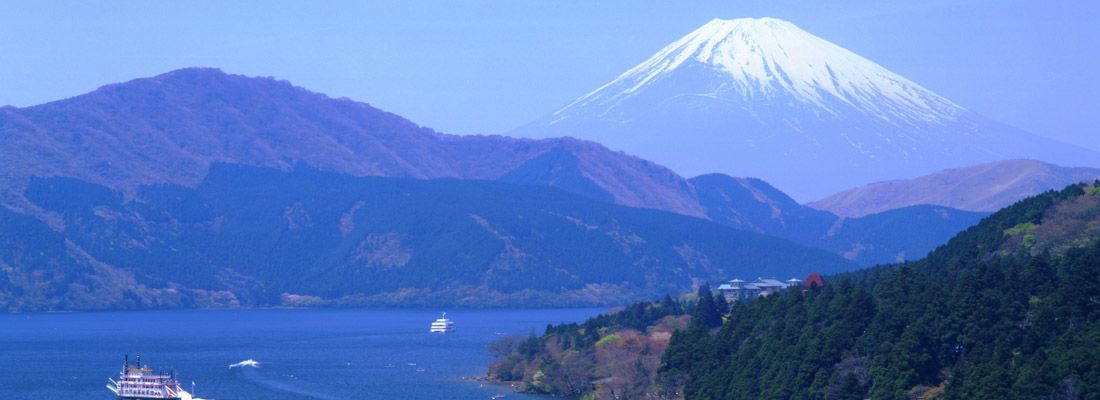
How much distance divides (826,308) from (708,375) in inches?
270

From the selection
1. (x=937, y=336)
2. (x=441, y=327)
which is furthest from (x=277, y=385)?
(x=441, y=327)

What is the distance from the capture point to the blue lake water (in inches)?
4439

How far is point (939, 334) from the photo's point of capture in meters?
77.4

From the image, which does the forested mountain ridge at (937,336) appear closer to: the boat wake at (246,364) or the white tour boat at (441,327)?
the boat wake at (246,364)

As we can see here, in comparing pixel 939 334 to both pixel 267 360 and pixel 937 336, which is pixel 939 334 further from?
pixel 267 360

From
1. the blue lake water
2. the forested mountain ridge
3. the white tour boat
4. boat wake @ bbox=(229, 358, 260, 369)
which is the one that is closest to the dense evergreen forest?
the forested mountain ridge

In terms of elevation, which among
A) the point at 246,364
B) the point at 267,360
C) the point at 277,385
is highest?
the point at 267,360

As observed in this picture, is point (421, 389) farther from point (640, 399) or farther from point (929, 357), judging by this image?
point (929, 357)

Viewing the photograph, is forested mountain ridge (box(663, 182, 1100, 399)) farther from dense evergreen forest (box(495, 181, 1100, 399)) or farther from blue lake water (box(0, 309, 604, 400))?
blue lake water (box(0, 309, 604, 400))

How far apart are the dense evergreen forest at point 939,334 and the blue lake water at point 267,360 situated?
754 inches

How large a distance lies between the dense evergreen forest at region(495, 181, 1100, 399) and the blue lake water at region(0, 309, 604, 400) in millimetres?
19161

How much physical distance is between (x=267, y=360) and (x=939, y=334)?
74.7 m

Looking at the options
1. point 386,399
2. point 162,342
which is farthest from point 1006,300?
point 162,342

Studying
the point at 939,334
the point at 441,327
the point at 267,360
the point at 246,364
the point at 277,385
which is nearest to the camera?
the point at 939,334
